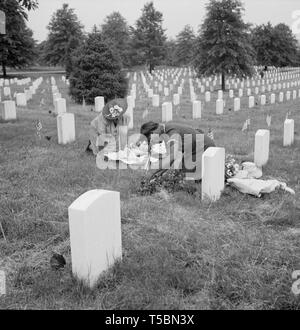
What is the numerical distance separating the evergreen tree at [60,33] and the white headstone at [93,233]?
4377 centimetres

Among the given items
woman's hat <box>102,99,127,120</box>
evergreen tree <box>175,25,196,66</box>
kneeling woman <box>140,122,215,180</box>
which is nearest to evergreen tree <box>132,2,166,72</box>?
evergreen tree <box>175,25,196,66</box>

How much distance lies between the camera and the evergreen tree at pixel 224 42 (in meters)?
27.2

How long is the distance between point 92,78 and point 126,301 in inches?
556

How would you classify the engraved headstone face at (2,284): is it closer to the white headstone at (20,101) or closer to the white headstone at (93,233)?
the white headstone at (93,233)

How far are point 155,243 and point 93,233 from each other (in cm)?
97

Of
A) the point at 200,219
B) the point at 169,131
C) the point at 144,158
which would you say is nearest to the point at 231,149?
the point at 144,158

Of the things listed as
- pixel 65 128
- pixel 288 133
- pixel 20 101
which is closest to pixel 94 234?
pixel 65 128

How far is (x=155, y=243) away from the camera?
416 centimetres

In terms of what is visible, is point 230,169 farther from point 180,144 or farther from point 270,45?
point 270,45

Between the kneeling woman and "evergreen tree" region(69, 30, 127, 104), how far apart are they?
1048cm

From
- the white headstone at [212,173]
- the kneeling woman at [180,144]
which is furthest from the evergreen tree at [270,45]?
the white headstone at [212,173]

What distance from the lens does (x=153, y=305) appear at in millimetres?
3105

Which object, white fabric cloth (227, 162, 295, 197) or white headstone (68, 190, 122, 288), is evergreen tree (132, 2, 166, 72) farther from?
white headstone (68, 190, 122, 288)
